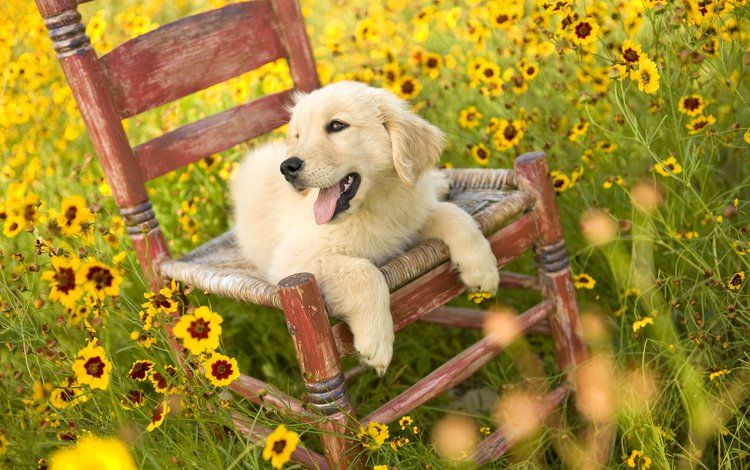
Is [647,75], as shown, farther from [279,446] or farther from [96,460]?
[96,460]

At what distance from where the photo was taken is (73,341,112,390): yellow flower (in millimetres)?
1373

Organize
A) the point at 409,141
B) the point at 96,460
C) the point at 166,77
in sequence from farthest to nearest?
the point at 166,77, the point at 409,141, the point at 96,460

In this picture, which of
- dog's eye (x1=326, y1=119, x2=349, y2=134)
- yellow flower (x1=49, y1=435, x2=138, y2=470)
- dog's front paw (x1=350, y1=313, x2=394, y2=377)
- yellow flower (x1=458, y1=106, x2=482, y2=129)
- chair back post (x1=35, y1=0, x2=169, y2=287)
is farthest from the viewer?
yellow flower (x1=458, y1=106, x2=482, y2=129)

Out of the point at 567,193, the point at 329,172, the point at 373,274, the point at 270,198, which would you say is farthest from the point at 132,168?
the point at 567,193

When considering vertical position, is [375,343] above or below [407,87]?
below

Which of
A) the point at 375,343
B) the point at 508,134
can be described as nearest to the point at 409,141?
the point at 375,343

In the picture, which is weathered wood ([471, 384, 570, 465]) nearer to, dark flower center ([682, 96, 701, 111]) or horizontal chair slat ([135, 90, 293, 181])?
dark flower center ([682, 96, 701, 111])

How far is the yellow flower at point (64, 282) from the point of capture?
1351mm

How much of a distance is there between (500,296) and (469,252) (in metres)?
0.84

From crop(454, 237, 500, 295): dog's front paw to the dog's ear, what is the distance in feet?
0.74

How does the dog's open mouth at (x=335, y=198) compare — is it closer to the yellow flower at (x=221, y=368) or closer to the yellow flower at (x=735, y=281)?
the yellow flower at (x=221, y=368)

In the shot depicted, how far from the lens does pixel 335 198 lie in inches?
74.8

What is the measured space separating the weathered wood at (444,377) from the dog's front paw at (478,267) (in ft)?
0.64

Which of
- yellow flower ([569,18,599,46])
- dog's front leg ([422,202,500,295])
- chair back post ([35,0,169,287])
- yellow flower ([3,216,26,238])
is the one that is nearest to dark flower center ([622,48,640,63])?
yellow flower ([569,18,599,46])
